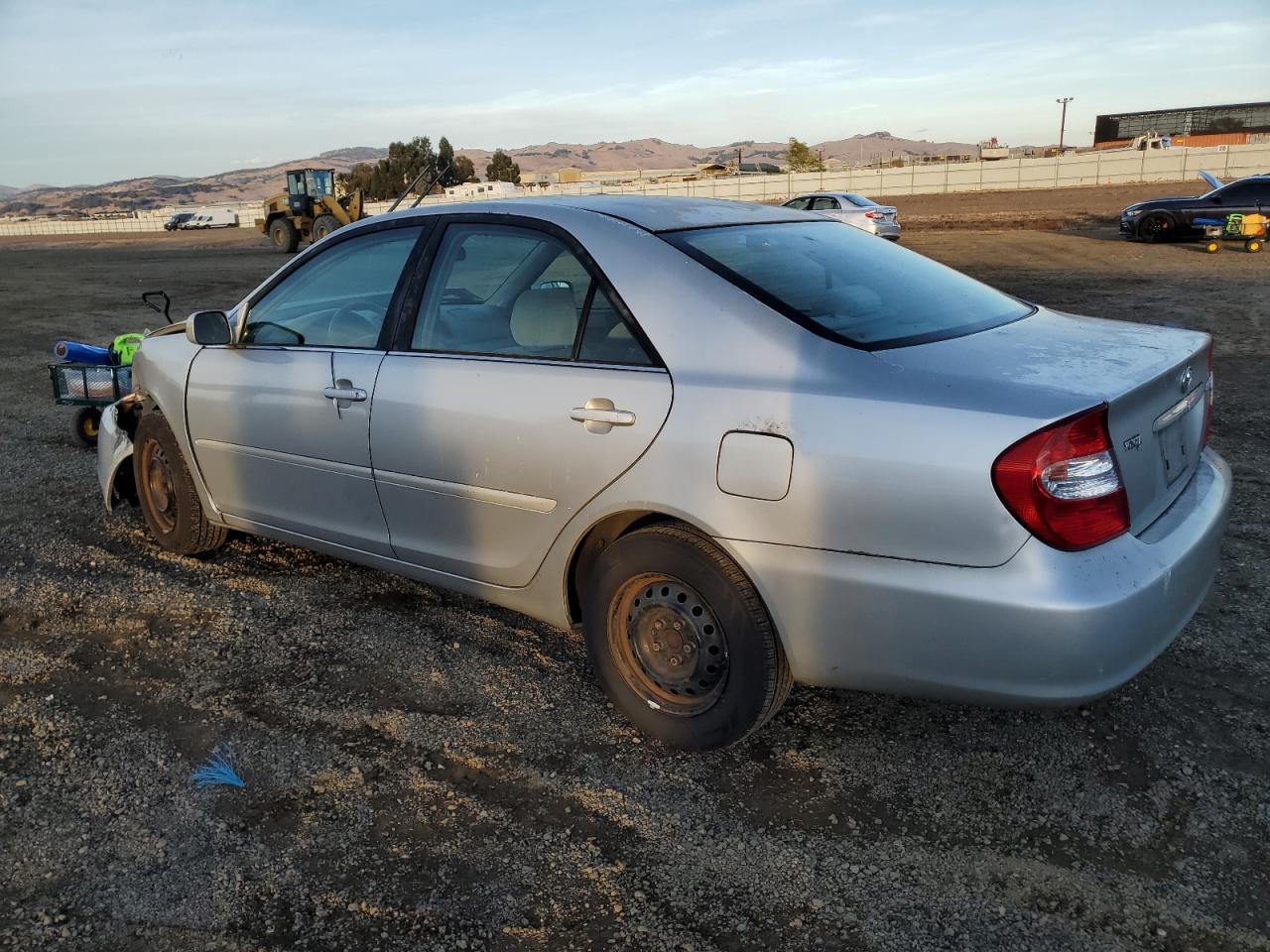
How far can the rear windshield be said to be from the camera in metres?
2.91

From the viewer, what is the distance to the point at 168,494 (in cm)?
475

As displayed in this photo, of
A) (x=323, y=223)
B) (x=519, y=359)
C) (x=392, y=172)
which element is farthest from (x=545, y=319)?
(x=392, y=172)

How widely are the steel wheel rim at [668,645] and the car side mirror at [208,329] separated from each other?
2.12m

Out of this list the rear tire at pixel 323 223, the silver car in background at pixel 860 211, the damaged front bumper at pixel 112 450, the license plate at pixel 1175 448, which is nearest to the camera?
the license plate at pixel 1175 448

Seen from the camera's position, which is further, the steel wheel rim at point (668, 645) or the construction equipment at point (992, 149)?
the construction equipment at point (992, 149)

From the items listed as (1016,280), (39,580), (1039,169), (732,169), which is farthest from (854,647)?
(732,169)

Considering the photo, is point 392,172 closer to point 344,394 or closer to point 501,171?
point 501,171

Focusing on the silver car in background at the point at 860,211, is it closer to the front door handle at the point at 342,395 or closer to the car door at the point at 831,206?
the car door at the point at 831,206

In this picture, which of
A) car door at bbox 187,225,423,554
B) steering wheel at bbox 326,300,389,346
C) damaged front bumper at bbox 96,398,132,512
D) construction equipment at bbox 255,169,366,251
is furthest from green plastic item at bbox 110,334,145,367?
construction equipment at bbox 255,169,366,251

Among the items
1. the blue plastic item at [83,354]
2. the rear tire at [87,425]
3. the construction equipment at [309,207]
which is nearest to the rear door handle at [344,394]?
the blue plastic item at [83,354]

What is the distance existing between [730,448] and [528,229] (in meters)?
1.21

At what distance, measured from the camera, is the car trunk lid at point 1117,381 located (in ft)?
8.15

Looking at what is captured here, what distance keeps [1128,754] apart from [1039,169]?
2016 inches

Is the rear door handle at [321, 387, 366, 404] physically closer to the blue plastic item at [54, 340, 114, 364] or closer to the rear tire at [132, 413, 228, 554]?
the rear tire at [132, 413, 228, 554]
